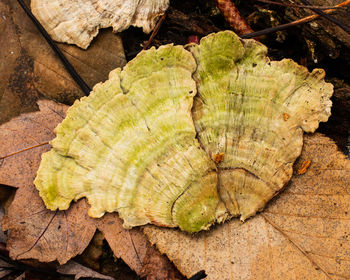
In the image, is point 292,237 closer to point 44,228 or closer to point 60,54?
point 44,228

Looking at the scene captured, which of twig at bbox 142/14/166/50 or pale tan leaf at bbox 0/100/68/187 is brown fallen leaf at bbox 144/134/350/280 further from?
twig at bbox 142/14/166/50

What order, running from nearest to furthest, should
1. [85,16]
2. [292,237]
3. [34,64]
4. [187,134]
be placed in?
[187,134] < [292,237] < [85,16] < [34,64]

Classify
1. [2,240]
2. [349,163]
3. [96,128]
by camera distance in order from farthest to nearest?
[2,240] < [349,163] < [96,128]

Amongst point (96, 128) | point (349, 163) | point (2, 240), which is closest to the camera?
point (96, 128)

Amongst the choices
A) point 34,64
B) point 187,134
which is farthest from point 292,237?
point 34,64

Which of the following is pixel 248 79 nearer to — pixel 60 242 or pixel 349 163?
pixel 349 163

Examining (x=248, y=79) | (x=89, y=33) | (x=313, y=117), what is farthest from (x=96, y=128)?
(x=313, y=117)

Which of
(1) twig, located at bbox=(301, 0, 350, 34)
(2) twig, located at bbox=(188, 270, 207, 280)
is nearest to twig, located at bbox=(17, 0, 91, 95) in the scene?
(2) twig, located at bbox=(188, 270, 207, 280)
